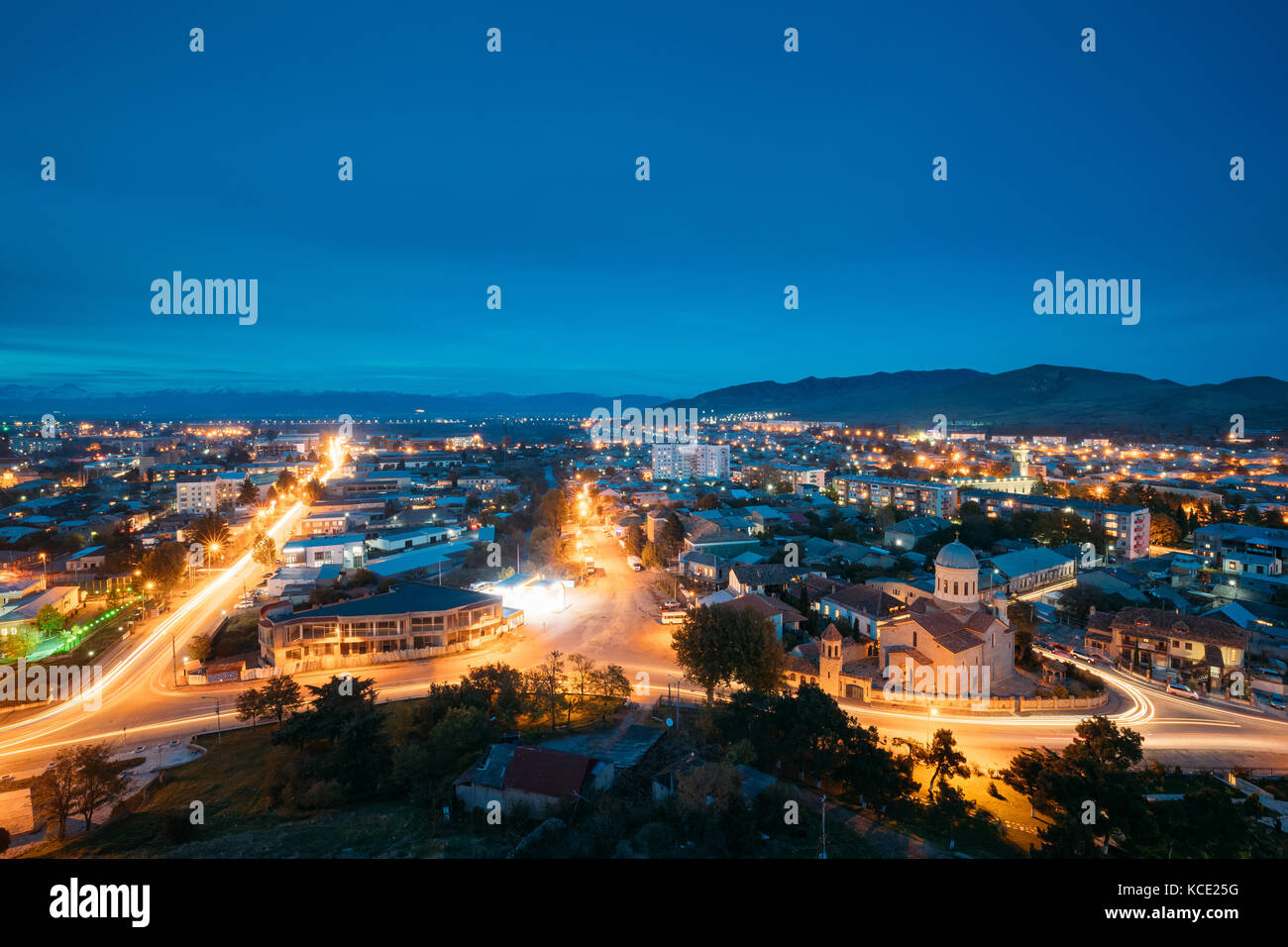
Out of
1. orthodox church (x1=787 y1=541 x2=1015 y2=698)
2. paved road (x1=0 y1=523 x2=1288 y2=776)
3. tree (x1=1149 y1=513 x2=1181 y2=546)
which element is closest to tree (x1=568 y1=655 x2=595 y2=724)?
paved road (x1=0 y1=523 x2=1288 y2=776)

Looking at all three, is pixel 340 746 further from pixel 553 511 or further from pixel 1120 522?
pixel 1120 522

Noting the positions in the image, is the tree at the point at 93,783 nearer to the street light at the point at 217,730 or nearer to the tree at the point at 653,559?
the street light at the point at 217,730

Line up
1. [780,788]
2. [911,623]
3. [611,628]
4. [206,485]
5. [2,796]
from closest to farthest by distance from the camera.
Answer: [780,788]
[2,796]
[911,623]
[611,628]
[206,485]

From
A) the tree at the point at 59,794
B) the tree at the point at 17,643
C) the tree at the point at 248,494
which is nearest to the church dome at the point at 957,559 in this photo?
the tree at the point at 59,794

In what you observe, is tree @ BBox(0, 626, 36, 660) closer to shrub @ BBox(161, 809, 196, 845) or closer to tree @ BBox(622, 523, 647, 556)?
shrub @ BBox(161, 809, 196, 845)

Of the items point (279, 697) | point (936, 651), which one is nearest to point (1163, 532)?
point (936, 651)

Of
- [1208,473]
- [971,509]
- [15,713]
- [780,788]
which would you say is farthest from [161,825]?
[1208,473]
